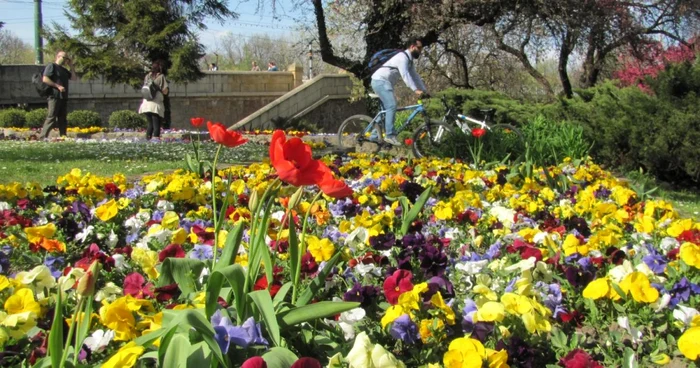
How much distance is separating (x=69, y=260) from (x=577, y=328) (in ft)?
6.39

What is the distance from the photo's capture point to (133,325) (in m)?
1.60

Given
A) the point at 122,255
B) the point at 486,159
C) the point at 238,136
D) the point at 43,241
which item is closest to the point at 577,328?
the point at 238,136

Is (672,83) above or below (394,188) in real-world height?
above

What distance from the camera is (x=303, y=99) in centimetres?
2445

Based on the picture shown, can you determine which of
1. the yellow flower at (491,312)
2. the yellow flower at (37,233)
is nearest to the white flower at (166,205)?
the yellow flower at (37,233)

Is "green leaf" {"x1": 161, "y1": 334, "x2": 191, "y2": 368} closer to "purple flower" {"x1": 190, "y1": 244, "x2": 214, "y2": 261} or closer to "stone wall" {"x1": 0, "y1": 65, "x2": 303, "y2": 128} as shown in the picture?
"purple flower" {"x1": 190, "y1": 244, "x2": 214, "y2": 261}

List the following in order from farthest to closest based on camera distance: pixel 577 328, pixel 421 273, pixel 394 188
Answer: pixel 394 188 → pixel 421 273 → pixel 577 328

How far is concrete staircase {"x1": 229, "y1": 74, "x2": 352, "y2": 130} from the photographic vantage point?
22367 millimetres

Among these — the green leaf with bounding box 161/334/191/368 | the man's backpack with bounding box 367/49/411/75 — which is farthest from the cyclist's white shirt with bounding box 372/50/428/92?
the green leaf with bounding box 161/334/191/368

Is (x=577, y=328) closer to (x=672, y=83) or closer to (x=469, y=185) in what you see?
(x=469, y=185)

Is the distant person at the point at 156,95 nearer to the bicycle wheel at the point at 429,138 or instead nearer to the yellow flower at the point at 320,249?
the bicycle wheel at the point at 429,138

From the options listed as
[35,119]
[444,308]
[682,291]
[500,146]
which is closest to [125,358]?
[444,308]

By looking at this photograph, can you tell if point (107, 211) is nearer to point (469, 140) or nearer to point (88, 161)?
point (469, 140)

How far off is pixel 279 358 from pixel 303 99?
76.7 ft
